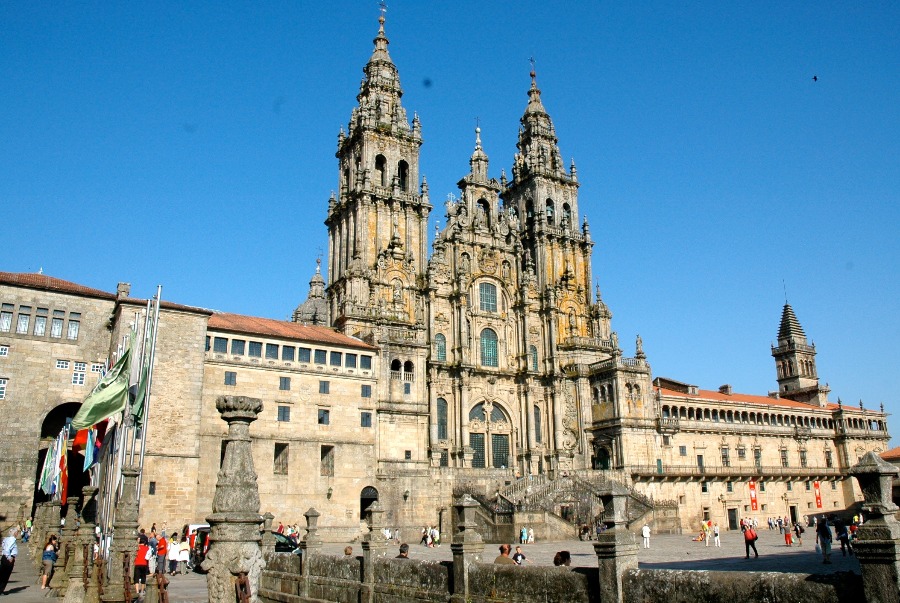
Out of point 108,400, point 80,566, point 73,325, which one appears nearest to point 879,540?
point 80,566

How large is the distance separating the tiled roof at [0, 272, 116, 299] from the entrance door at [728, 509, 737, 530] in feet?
158

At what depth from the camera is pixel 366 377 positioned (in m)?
46.4

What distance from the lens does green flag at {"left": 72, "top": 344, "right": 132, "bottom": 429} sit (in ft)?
94.2

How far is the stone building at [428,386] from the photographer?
39344 millimetres

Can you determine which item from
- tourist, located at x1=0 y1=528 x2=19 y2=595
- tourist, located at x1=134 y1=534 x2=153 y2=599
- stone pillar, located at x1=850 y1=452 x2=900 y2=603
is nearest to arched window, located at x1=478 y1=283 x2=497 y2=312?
tourist, located at x1=134 y1=534 x2=153 y2=599

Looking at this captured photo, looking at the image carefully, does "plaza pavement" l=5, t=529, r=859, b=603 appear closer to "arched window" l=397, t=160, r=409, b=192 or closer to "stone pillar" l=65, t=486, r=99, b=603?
"stone pillar" l=65, t=486, r=99, b=603

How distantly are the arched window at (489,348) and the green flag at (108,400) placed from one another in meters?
31.8

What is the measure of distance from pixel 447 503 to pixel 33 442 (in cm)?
2381

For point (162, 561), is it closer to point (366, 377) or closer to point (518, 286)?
point (366, 377)

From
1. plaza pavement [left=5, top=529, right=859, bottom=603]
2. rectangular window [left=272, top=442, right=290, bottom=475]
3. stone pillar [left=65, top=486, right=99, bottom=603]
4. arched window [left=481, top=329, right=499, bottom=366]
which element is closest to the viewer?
stone pillar [left=65, top=486, right=99, bottom=603]

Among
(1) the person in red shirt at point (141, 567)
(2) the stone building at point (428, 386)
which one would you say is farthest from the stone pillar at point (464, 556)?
(2) the stone building at point (428, 386)

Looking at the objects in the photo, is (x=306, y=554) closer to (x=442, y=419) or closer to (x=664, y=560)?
(x=664, y=560)

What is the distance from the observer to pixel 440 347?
56.1 meters

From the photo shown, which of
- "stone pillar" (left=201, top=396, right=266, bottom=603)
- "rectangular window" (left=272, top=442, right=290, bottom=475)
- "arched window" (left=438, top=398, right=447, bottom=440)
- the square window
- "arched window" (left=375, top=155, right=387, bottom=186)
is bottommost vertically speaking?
"stone pillar" (left=201, top=396, right=266, bottom=603)
